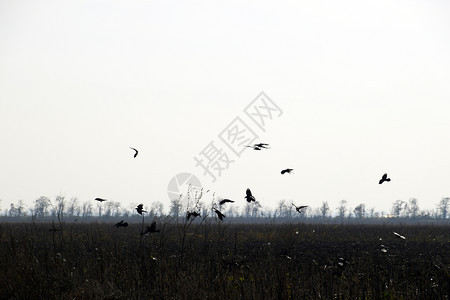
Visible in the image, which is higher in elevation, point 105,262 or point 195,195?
point 195,195

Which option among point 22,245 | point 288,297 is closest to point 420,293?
point 288,297

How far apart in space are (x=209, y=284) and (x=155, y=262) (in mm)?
1404

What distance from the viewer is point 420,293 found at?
5414mm

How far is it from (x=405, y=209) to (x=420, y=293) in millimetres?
166112

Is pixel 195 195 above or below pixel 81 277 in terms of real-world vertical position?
above

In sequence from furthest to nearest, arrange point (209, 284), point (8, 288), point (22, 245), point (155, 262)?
point (22, 245)
point (155, 262)
point (8, 288)
point (209, 284)

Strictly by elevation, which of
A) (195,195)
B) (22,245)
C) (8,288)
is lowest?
(8,288)

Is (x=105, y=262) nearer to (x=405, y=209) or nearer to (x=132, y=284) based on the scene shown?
(x=132, y=284)

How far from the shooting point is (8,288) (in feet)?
22.4

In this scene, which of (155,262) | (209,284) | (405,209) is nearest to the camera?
(209,284)

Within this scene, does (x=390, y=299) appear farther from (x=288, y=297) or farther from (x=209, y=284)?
(x=209, y=284)

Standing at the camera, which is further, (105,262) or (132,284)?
(105,262)

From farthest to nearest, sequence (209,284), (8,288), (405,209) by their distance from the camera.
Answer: (405,209) → (8,288) → (209,284)

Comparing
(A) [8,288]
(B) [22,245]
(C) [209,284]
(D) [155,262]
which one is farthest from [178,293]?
(B) [22,245]
